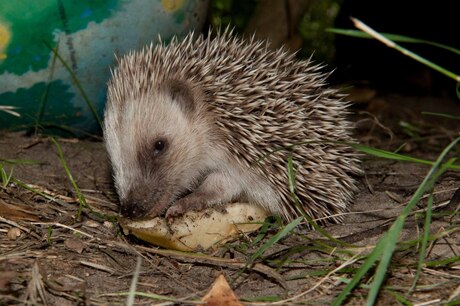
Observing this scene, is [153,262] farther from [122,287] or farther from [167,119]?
[167,119]

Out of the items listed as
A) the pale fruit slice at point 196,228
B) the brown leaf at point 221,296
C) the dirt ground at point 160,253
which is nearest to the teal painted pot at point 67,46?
the dirt ground at point 160,253

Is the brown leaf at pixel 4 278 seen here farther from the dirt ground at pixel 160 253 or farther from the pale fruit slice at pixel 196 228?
the pale fruit slice at pixel 196 228

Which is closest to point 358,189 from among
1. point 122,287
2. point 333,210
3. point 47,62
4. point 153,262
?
point 333,210

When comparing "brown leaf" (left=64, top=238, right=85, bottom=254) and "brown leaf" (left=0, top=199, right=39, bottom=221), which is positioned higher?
"brown leaf" (left=64, top=238, right=85, bottom=254)

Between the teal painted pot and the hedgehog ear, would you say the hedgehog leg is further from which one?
the teal painted pot

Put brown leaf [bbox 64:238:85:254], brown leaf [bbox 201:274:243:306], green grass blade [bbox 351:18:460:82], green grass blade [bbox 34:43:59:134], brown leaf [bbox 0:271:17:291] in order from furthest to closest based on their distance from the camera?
green grass blade [bbox 34:43:59:134] < brown leaf [bbox 64:238:85:254] < brown leaf [bbox 201:274:243:306] < brown leaf [bbox 0:271:17:291] < green grass blade [bbox 351:18:460:82]

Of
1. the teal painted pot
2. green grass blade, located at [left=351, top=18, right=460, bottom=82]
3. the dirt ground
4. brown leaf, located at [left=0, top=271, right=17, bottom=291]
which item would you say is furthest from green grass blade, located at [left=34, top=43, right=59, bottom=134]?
green grass blade, located at [left=351, top=18, right=460, bottom=82]
